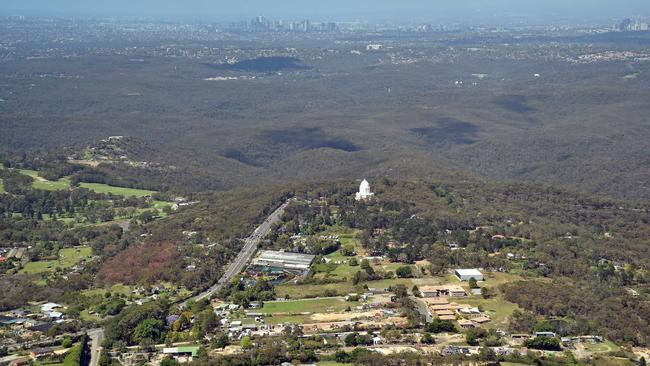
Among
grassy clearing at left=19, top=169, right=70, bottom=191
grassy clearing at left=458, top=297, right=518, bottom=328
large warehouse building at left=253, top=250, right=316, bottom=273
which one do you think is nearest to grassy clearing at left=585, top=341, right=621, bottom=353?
grassy clearing at left=458, top=297, right=518, bottom=328

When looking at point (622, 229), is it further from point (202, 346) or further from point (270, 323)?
point (202, 346)

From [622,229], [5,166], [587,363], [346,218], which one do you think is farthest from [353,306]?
[5,166]

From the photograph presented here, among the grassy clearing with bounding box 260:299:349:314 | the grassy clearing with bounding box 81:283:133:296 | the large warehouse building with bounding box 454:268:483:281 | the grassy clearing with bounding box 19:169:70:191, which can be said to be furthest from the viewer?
the grassy clearing with bounding box 19:169:70:191

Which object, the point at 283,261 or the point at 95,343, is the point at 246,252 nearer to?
the point at 283,261

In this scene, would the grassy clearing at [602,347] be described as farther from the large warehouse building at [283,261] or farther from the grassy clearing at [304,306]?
the large warehouse building at [283,261]

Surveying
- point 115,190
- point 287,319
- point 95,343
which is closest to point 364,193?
point 115,190

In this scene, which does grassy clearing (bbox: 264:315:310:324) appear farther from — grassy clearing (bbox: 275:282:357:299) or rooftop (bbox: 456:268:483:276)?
rooftop (bbox: 456:268:483:276)
